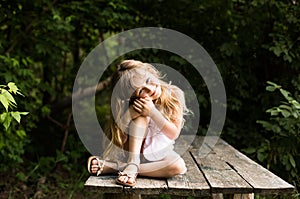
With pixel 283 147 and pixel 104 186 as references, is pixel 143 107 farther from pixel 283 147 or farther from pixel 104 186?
pixel 283 147

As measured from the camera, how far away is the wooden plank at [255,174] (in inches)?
84.5

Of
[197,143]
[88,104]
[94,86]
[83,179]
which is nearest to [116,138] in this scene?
[197,143]

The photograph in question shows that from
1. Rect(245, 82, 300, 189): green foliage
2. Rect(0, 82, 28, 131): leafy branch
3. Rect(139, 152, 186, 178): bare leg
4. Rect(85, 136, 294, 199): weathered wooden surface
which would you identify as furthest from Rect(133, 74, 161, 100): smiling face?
Rect(245, 82, 300, 189): green foliage

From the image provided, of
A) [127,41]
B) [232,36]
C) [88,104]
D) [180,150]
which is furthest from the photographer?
[88,104]

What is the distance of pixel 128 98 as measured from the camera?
2.37 metres

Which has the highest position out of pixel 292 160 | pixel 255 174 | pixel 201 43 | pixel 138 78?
pixel 201 43

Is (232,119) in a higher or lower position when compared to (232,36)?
lower

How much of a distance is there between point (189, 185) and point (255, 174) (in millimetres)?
513

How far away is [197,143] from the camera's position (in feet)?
11.9

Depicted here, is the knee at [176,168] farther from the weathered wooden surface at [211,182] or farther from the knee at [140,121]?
the knee at [140,121]

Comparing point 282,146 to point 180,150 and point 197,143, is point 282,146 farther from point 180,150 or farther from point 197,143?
point 180,150

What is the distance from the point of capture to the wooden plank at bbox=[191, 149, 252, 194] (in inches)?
84.1

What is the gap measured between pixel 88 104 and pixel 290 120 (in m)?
2.96

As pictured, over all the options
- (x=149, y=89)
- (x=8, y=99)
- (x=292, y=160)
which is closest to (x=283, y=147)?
(x=292, y=160)
